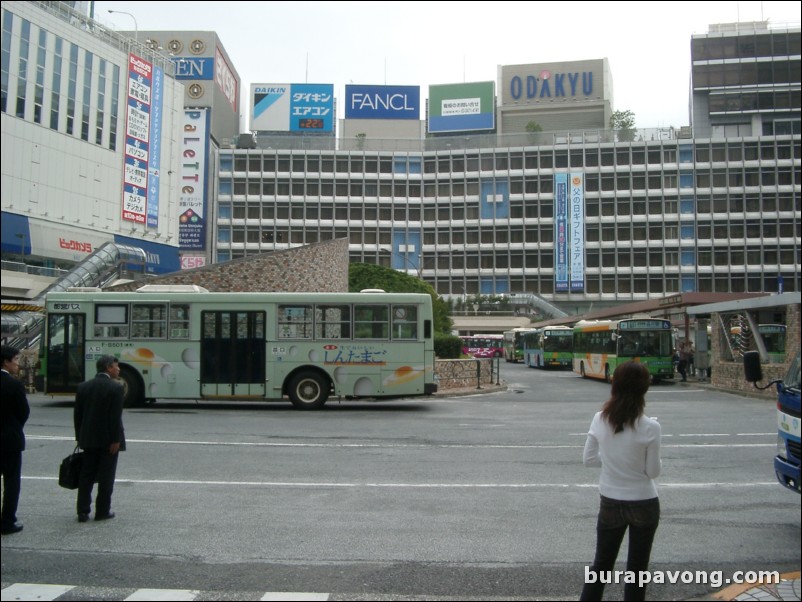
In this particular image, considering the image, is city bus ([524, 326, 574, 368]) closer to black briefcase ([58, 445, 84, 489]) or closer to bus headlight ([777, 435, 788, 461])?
bus headlight ([777, 435, 788, 461])

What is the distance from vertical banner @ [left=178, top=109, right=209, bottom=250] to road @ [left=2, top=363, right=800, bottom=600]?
6973 cm

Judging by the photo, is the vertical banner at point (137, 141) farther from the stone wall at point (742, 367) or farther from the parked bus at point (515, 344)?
the stone wall at point (742, 367)

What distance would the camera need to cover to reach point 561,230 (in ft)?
261

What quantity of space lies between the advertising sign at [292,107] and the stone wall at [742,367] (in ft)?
230

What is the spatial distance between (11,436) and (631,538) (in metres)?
5.61

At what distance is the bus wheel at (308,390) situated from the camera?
19281mm

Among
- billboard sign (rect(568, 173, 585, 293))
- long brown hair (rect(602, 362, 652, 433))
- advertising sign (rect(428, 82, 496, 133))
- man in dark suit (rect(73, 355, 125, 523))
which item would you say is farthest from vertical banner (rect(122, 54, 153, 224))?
long brown hair (rect(602, 362, 652, 433))

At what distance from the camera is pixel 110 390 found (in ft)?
24.7

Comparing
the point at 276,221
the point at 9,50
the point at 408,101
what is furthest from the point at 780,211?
the point at 9,50

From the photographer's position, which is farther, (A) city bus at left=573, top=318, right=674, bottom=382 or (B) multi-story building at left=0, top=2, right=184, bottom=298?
(A) city bus at left=573, top=318, right=674, bottom=382

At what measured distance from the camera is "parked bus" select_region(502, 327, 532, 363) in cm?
6009

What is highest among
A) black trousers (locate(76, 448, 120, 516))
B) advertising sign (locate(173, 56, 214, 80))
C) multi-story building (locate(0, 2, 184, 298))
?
advertising sign (locate(173, 56, 214, 80))

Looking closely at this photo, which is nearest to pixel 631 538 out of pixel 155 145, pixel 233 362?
pixel 233 362

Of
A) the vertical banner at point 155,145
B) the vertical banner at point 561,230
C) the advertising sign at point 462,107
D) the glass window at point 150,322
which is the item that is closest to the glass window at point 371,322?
the glass window at point 150,322
